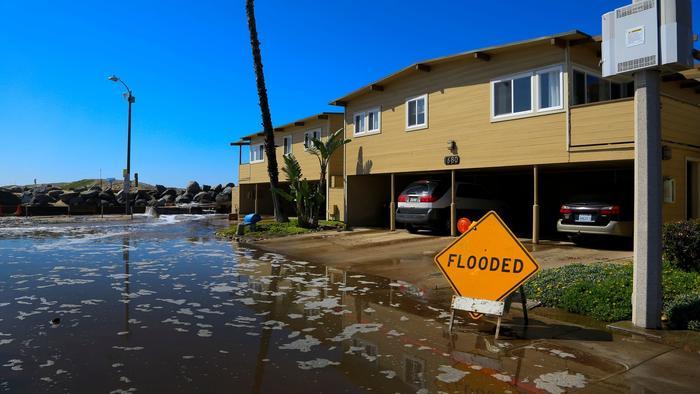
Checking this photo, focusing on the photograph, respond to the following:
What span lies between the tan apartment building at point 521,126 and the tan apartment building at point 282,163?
1.30 metres

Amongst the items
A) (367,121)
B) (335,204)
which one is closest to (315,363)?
(367,121)

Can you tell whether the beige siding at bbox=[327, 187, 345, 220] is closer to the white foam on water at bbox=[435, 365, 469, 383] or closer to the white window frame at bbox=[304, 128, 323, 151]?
the white window frame at bbox=[304, 128, 323, 151]

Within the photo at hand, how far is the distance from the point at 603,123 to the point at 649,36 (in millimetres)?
6824

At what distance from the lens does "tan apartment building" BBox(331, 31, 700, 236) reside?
40.6ft

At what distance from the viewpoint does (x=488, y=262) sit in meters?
6.28

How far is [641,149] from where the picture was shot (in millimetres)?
6133

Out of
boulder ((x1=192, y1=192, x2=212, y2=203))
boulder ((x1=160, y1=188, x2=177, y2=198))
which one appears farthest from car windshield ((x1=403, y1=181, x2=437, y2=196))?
boulder ((x1=160, y1=188, x2=177, y2=198))

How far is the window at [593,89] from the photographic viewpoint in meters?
13.6

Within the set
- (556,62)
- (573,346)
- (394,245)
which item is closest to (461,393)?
(573,346)

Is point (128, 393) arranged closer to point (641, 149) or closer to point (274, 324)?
point (274, 324)

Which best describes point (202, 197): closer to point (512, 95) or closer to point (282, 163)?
point (282, 163)

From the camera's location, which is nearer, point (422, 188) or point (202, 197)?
point (422, 188)

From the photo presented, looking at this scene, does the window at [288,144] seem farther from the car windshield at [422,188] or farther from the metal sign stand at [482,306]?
the metal sign stand at [482,306]

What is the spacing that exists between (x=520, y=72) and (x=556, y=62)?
1131 mm
